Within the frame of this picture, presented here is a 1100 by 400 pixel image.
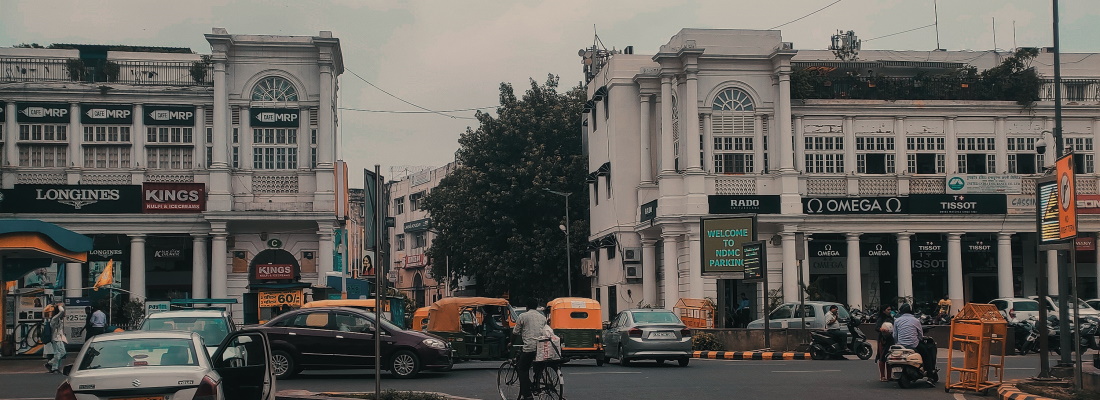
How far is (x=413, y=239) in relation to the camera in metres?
97.6

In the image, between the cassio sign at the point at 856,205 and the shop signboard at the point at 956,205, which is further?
the shop signboard at the point at 956,205

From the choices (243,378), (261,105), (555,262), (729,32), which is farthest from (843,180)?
(243,378)

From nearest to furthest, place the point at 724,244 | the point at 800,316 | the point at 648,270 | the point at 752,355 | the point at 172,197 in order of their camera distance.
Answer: the point at 752,355 < the point at 800,316 < the point at 724,244 < the point at 172,197 < the point at 648,270

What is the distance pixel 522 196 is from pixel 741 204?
1524 cm

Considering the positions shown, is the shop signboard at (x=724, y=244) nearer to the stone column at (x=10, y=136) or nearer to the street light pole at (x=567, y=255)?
the street light pole at (x=567, y=255)

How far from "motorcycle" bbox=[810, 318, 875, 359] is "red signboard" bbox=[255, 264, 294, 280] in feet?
80.0

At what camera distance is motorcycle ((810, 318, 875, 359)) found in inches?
1161

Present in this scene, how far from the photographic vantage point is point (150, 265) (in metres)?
50.0

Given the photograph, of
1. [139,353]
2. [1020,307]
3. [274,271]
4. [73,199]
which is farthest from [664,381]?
[73,199]

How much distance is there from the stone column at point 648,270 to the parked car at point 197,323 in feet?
91.8

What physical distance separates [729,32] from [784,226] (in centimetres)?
809

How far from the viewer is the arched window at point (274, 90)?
48.0 m

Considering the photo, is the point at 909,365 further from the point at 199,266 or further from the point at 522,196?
the point at 522,196

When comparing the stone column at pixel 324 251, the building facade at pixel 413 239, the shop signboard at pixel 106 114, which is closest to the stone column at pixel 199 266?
the stone column at pixel 324 251
